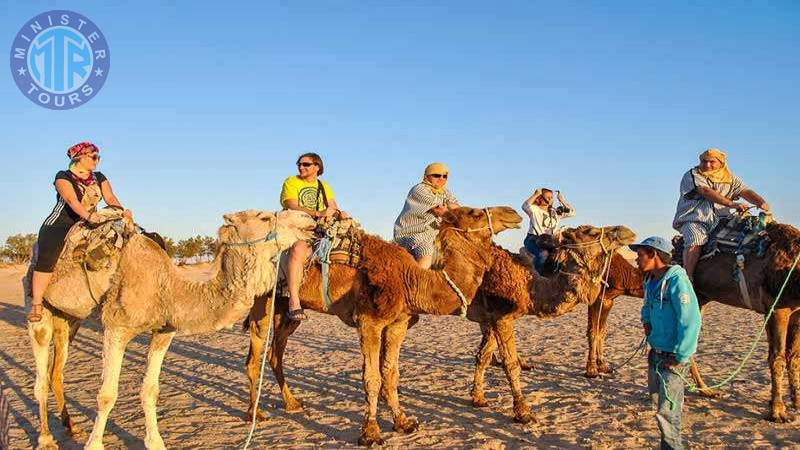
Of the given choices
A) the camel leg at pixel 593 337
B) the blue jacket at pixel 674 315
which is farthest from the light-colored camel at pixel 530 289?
the blue jacket at pixel 674 315

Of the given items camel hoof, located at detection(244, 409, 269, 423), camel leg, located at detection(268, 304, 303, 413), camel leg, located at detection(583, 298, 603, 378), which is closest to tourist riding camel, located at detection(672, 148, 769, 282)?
camel leg, located at detection(583, 298, 603, 378)

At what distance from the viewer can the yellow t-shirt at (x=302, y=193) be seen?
283 inches

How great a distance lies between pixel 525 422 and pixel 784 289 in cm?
335

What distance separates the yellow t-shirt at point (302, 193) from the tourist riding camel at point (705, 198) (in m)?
4.92

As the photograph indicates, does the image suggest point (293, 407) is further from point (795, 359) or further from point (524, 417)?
point (795, 359)

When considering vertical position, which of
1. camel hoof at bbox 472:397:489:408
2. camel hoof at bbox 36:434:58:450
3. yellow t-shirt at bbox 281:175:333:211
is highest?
yellow t-shirt at bbox 281:175:333:211

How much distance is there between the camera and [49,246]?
19.5 ft

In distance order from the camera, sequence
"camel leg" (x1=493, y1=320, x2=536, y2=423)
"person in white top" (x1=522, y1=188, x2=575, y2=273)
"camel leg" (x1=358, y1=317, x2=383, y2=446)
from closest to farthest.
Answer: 1. "camel leg" (x1=358, y1=317, x2=383, y2=446)
2. "camel leg" (x1=493, y1=320, x2=536, y2=423)
3. "person in white top" (x1=522, y1=188, x2=575, y2=273)

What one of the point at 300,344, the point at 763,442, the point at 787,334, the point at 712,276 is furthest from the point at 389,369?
the point at 300,344

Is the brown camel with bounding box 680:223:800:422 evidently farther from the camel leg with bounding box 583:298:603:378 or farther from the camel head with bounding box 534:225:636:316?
the camel leg with bounding box 583:298:603:378

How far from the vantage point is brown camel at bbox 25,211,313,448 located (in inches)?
213

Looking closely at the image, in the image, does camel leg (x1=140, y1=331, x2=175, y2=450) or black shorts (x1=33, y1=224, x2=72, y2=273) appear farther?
black shorts (x1=33, y1=224, x2=72, y2=273)

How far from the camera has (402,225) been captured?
7.13 m

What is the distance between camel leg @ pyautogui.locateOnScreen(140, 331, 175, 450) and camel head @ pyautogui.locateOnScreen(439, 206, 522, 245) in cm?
327
